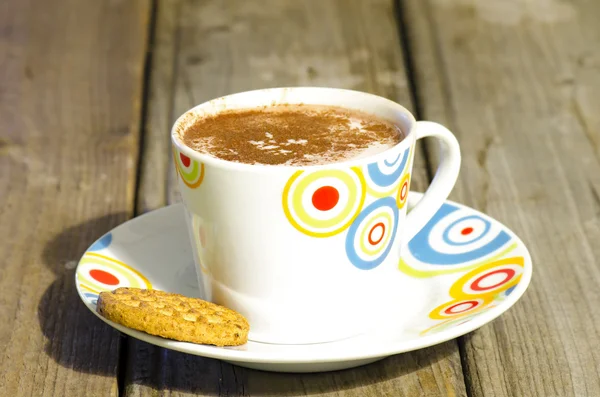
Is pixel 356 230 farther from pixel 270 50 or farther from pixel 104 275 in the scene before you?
pixel 270 50

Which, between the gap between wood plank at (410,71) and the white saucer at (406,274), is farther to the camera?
the gap between wood plank at (410,71)

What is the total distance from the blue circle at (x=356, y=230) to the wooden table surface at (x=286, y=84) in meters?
0.12

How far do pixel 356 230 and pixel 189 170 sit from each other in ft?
0.67

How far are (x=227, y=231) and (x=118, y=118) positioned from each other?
0.83m

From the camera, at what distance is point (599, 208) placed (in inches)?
55.9

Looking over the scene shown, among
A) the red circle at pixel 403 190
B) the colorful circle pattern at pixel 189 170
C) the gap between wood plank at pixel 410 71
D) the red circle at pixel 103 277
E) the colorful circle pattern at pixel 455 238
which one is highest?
the colorful circle pattern at pixel 189 170

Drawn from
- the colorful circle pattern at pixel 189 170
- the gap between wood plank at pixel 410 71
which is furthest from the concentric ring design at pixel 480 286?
the gap between wood plank at pixel 410 71

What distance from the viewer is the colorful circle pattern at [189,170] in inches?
38.1

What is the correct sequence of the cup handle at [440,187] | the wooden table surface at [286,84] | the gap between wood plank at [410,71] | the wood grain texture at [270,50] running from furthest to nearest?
the wood grain texture at [270,50] → the gap between wood plank at [410,71] → the cup handle at [440,187] → the wooden table surface at [286,84]

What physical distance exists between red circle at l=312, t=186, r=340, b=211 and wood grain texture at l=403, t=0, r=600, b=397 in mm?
255

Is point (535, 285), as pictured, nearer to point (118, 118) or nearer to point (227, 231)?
point (227, 231)

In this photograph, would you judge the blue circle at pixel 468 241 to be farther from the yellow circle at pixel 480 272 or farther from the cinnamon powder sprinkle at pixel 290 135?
the cinnamon powder sprinkle at pixel 290 135

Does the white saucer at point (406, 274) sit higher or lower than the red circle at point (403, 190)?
lower

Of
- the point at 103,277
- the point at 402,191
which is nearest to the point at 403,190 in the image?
the point at 402,191
